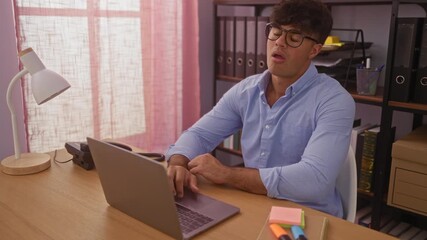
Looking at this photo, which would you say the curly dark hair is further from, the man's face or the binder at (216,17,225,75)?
the binder at (216,17,225,75)

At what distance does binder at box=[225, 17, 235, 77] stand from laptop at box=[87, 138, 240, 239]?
4.71 feet

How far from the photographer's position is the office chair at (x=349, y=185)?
1.31 meters

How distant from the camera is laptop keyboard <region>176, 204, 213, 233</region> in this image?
98 cm

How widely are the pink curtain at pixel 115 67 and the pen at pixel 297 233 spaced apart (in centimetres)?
143

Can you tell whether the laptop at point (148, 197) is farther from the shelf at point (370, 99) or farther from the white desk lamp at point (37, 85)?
the shelf at point (370, 99)

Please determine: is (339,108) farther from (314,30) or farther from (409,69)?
(409,69)

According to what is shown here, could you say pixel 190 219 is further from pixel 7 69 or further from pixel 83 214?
pixel 7 69

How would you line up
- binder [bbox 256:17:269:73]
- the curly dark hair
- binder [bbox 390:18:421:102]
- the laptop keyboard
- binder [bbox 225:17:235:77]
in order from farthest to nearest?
1. binder [bbox 225:17:235:77]
2. binder [bbox 256:17:269:73]
3. binder [bbox 390:18:421:102]
4. the curly dark hair
5. the laptop keyboard

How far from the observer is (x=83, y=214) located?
105 cm

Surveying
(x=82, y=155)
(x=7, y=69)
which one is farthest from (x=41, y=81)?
(x=7, y=69)

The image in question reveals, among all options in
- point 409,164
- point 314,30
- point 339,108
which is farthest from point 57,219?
point 409,164

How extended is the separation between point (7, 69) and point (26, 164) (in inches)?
26.6

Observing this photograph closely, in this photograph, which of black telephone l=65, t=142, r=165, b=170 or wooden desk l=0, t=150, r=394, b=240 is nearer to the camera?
wooden desk l=0, t=150, r=394, b=240

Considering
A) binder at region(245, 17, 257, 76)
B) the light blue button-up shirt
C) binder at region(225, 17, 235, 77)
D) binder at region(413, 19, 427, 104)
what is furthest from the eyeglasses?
binder at region(225, 17, 235, 77)
